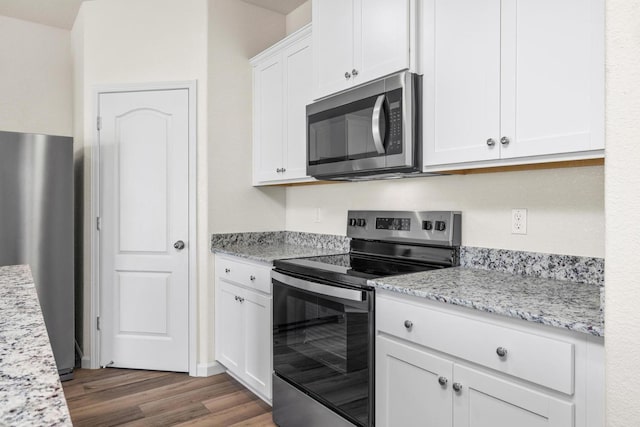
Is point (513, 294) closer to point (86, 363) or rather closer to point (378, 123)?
point (378, 123)

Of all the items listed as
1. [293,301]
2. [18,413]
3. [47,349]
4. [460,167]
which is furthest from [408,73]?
[18,413]

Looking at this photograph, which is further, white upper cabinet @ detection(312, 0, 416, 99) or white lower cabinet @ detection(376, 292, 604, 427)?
white upper cabinet @ detection(312, 0, 416, 99)

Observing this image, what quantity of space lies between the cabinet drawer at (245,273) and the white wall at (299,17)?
1814 millimetres

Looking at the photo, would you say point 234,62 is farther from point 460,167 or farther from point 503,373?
point 503,373

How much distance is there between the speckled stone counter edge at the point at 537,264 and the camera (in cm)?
165

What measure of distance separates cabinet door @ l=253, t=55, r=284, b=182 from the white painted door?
502 mm

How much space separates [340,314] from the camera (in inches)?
74.9

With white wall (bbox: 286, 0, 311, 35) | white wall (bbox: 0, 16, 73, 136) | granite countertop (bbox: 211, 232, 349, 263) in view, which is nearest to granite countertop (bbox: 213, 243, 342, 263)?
granite countertop (bbox: 211, 232, 349, 263)

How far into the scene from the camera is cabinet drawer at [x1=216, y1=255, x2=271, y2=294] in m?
2.47

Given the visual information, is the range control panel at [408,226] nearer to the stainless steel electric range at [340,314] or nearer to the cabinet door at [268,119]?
the stainless steel electric range at [340,314]

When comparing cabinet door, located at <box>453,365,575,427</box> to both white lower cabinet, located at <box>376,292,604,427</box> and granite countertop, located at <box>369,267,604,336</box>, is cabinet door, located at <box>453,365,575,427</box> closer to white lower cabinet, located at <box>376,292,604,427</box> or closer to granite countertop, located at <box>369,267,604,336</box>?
white lower cabinet, located at <box>376,292,604,427</box>

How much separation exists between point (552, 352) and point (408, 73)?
1249 millimetres

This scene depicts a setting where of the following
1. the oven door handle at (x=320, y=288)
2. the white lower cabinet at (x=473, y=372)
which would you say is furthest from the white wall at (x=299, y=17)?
the white lower cabinet at (x=473, y=372)

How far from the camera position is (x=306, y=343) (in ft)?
6.97
